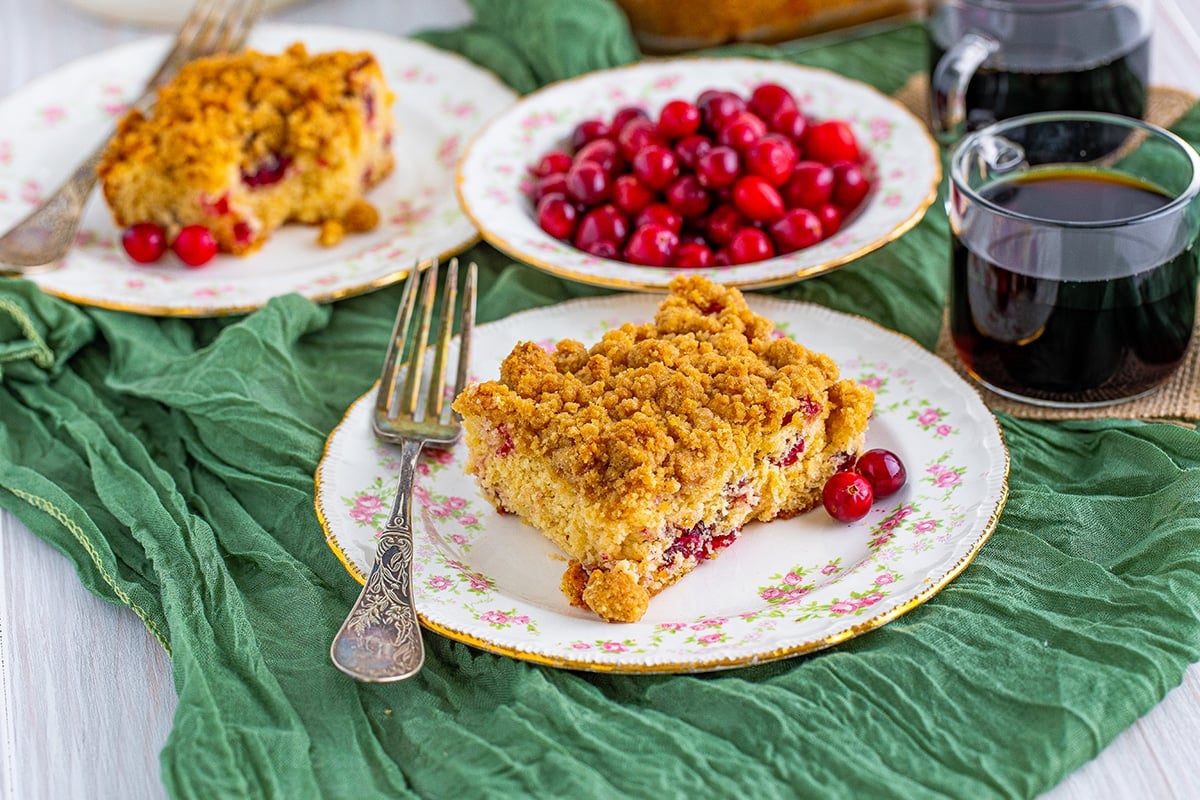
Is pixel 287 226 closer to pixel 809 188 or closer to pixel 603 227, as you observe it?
pixel 603 227

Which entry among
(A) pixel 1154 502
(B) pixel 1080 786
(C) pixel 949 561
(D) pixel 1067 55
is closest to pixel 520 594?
(C) pixel 949 561

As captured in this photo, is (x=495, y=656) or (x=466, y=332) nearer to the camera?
(x=495, y=656)

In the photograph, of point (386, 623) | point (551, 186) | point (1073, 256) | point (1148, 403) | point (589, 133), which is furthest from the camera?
point (589, 133)

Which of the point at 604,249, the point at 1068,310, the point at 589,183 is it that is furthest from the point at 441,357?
the point at 1068,310

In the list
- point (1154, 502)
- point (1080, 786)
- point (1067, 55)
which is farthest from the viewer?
point (1067, 55)

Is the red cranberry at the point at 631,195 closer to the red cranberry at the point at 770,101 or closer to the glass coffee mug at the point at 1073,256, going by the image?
the red cranberry at the point at 770,101

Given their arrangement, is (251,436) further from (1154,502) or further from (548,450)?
(1154,502)

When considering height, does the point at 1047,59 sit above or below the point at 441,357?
above
